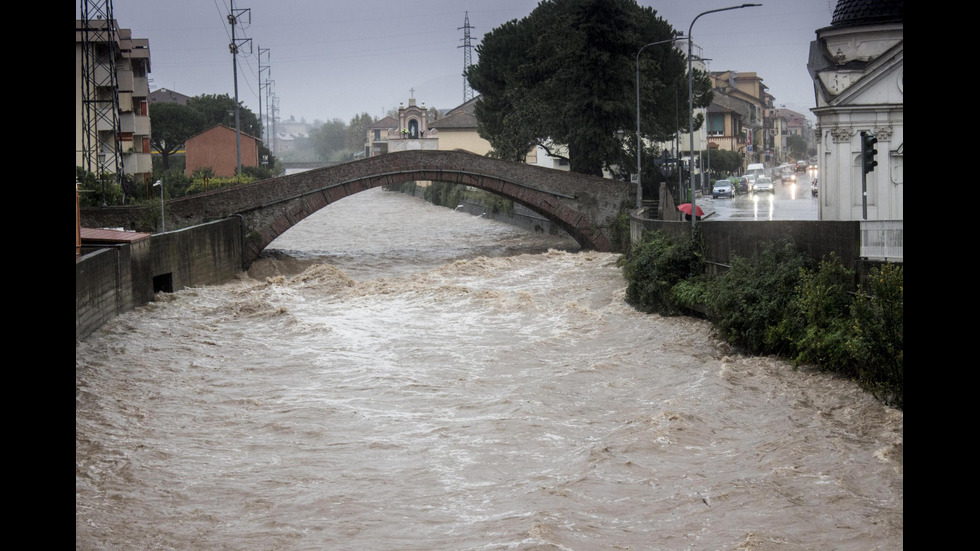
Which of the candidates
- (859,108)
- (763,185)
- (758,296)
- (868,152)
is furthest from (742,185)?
(758,296)

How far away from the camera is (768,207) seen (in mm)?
46625

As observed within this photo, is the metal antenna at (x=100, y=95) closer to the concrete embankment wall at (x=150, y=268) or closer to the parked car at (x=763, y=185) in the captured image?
the concrete embankment wall at (x=150, y=268)

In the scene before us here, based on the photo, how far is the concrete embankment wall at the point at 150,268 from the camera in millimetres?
19484

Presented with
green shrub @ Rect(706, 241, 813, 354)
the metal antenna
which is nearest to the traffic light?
green shrub @ Rect(706, 241, 813, 354)

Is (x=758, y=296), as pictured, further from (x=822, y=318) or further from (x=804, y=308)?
(x=822, y=318)

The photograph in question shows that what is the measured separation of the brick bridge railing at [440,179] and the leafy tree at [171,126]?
47529mm

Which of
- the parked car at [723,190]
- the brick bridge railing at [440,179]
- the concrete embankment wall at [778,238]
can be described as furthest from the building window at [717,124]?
the concrete embankment wall at [778,238]

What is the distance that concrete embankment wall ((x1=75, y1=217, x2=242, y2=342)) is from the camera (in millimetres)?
19484

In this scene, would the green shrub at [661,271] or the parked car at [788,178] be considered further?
the parked car at [788,178]

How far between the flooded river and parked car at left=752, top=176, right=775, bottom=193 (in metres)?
42.0

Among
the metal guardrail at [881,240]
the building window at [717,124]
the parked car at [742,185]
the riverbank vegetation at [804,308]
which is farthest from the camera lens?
the building window at [717,124]

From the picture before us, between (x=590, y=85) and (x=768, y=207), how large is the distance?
12.2m

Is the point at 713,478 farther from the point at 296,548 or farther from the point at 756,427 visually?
the point at 296,548
